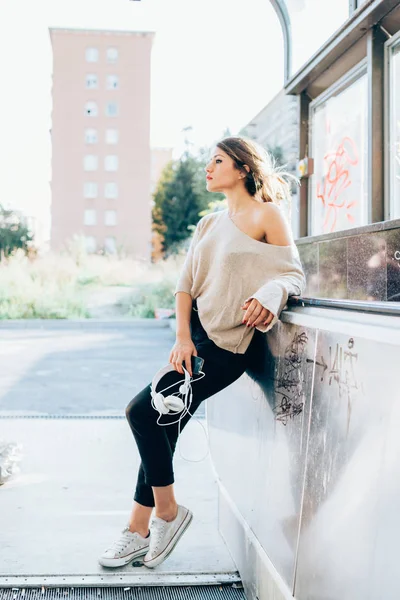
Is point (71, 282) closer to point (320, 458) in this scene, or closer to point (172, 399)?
point (172, 399)

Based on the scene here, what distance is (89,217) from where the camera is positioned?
54.0 metres

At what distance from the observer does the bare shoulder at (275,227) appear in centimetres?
285

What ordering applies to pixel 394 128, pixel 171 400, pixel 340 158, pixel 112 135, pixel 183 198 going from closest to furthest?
pixel 171 400
pixel 394 128
pixel 340 158
pixel 183 198
pixel 112 135

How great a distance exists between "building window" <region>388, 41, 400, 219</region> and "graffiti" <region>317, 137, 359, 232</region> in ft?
1.96

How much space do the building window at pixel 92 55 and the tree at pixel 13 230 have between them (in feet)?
73.1

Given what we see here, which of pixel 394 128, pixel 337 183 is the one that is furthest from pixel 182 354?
pixel 337 183

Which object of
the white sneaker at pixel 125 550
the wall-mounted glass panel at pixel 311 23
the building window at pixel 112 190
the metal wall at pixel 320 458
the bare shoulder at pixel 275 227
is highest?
the building window at pixel 112 190

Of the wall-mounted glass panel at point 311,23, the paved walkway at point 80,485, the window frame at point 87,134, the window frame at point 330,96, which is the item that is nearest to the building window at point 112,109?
the window frame at point 87,134

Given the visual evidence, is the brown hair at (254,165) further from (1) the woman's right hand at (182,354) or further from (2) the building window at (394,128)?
(2) the building window at (394,128)

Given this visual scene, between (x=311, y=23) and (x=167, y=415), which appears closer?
(x=167, y=415)

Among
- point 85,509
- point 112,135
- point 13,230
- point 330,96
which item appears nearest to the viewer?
point 85,509

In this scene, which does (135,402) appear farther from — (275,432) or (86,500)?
(86,500)

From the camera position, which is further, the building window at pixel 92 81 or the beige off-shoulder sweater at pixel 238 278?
the building window at pixel 92 81

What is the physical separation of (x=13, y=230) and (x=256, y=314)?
34.7 metres
